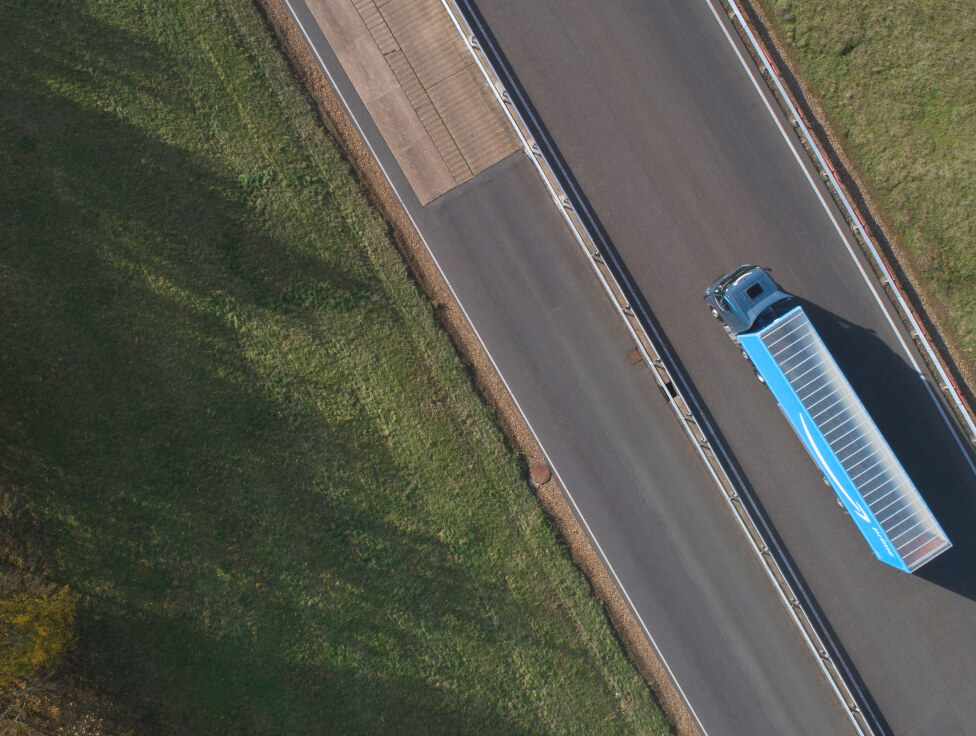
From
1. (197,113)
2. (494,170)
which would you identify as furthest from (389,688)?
(197,113)

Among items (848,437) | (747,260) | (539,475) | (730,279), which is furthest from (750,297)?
(539,475)

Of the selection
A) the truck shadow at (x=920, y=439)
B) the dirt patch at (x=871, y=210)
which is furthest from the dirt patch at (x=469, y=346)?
the dirt patch at (x=871, y=210)

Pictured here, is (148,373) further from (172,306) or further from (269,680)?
(269,680)

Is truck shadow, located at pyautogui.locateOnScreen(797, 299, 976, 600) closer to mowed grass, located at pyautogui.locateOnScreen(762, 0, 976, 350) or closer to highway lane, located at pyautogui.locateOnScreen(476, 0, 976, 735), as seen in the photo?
highway lane, located at pyautogui.locateOnScreen(476, 0, 976, 735)

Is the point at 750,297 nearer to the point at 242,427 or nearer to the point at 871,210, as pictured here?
the point at 871,210

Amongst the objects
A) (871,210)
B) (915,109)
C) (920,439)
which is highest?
(915,109)

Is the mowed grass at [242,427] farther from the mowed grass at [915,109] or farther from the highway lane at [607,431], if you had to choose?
the mowed grass at [915,109]
